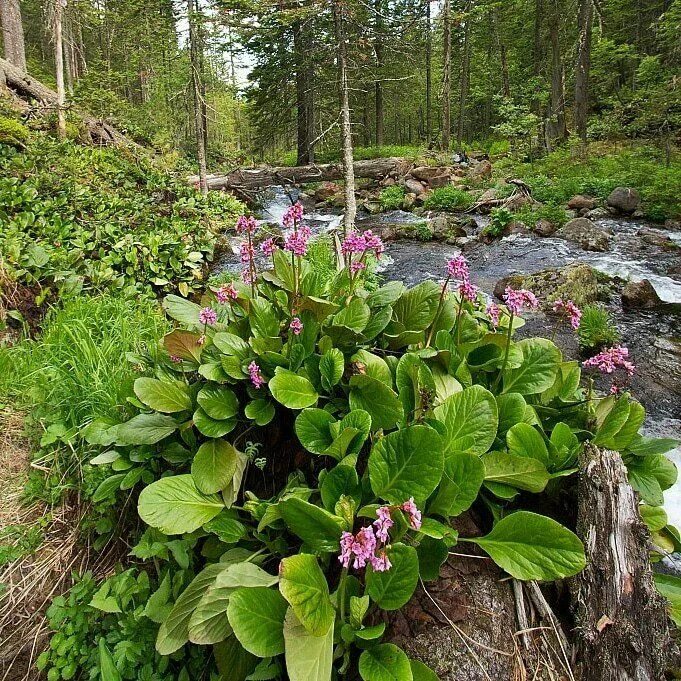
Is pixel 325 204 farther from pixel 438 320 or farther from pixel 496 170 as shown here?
pixel 438 320

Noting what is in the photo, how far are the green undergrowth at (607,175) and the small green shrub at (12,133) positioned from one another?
40.6 ft

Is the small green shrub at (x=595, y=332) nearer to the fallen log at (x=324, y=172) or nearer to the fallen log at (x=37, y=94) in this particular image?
the fallen log at (x=37, y=94)

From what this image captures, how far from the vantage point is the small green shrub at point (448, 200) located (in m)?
13.9

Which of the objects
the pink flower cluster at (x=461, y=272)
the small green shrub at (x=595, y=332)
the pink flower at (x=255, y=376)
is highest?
the pink flower cluster at (x=461, y=272)

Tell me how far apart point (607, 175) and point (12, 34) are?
58.2 ft

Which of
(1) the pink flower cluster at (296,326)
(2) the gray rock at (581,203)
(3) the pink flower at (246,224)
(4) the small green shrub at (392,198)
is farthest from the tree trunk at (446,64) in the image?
(1) the pink flower cluster at (296,326)

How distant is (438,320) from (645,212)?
40.7ft

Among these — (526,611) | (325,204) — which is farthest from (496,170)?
(526,611)

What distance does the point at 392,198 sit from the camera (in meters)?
15.0

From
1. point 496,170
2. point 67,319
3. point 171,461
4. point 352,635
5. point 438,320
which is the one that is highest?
point 496,170

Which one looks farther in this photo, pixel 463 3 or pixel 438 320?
pixel 463 3

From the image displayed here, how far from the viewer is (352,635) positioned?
125cm

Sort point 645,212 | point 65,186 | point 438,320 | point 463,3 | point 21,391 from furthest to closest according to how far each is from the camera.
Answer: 1. point 463,3
2. point 645,212
3. point 65,186
4. point 21,391
5. point 438,320

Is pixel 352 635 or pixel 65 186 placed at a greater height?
pixel 65 186
